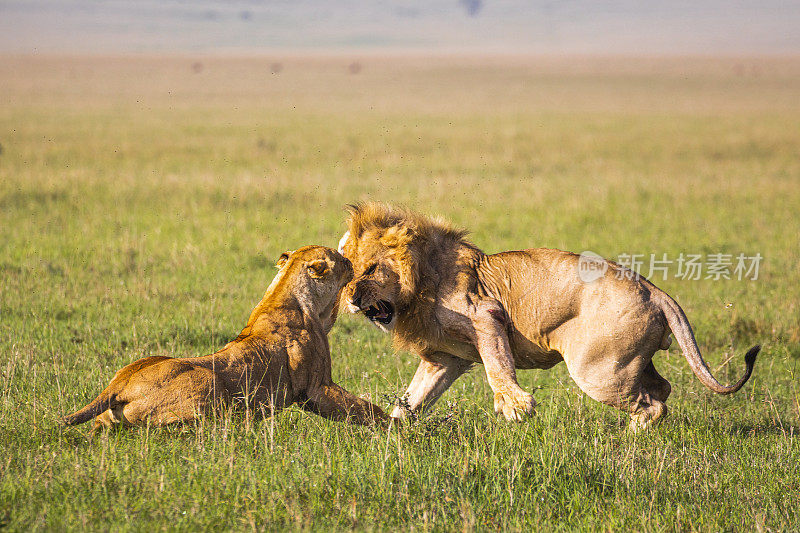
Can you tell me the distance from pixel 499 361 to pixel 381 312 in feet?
2.69

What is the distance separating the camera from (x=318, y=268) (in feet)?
19.3

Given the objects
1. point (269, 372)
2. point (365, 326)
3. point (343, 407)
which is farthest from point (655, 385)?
point (365, 326)

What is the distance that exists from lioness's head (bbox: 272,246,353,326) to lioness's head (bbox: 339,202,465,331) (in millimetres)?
89

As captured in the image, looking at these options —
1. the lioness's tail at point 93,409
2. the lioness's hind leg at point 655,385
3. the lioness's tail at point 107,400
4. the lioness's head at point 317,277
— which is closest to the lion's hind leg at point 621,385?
the lioness's hind leg at point 655,385

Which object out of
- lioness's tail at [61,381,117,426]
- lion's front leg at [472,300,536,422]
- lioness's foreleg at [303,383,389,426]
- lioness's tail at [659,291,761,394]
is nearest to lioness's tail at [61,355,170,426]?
lioness's tail at [61,381,117,426]

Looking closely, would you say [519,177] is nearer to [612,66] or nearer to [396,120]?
[396,120]

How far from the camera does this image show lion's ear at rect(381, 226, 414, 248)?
5.96 metres

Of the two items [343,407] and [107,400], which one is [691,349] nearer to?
[343,407]

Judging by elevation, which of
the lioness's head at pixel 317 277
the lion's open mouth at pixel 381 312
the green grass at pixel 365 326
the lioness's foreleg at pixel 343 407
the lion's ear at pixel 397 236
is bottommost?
the green grass at pixel 365 326

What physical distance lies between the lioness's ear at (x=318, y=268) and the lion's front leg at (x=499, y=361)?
99cm

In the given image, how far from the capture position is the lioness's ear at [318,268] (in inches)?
231

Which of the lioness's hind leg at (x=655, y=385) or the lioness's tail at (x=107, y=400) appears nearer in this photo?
the lioness's tail at (x=107, y=400)

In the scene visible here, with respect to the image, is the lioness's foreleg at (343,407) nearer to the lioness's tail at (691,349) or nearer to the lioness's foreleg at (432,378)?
the lioness's foreleg at (432,378)

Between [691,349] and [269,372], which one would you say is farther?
[691,349]
